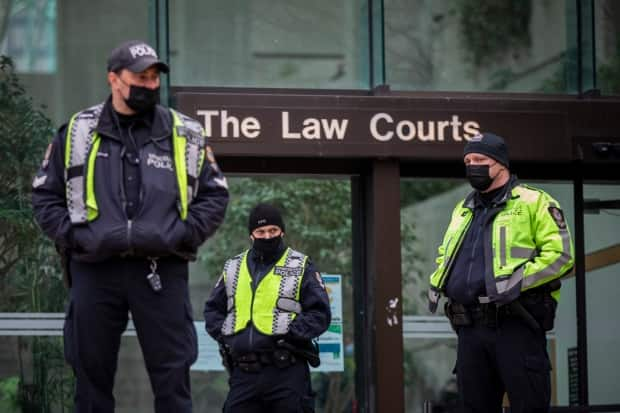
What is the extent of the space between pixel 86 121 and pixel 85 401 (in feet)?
4.15

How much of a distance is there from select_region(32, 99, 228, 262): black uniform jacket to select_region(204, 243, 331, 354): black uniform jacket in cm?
294

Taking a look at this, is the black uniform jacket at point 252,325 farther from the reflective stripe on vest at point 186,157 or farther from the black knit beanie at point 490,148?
the reflective stripe on vest at point 186,157

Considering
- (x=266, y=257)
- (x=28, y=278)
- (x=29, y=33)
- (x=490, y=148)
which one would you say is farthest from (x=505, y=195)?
(x=29, y=33)

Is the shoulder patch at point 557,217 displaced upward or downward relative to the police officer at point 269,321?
upward

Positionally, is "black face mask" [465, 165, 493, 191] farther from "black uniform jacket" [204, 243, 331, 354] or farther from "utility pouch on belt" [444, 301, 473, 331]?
"black uniform jacket" [204, 243, 331, 354]

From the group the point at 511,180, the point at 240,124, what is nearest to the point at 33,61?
the point at 240,124

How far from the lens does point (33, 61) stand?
34.5 feet

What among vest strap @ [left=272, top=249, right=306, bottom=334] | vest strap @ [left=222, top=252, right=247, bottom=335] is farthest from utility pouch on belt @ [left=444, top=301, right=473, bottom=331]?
vest strap @ [left=222, top=252, right=247, bottom=335]

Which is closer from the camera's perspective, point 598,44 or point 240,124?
point 240,124

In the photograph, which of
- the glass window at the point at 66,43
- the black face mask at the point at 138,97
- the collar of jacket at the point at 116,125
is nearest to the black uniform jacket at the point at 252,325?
the glass window at the point at 66,43

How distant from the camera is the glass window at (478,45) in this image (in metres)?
10.5

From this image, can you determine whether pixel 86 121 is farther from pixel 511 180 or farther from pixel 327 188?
pixel 327 188

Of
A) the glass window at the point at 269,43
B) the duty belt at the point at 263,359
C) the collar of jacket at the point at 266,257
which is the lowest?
the duty belt at the point at 263,359

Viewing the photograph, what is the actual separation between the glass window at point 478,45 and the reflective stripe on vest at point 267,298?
235cm
